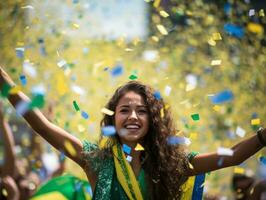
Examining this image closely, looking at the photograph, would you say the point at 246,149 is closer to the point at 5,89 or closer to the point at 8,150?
the point at 5,89

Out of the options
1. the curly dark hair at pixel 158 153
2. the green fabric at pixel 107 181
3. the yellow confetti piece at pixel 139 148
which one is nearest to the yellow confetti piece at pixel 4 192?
the curly dark hair at pixel 158 153

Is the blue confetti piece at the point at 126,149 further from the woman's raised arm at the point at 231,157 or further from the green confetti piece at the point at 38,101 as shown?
the green confetti piece at the point at 38,101

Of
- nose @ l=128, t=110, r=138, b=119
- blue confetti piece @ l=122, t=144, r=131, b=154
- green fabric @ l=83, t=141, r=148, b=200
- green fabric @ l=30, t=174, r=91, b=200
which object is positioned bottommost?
green fabric @ l=30, t=174, r=91, b=200

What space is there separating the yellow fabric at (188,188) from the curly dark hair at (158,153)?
0.05m

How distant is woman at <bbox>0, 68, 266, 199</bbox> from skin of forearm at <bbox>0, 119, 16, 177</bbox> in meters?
1.05

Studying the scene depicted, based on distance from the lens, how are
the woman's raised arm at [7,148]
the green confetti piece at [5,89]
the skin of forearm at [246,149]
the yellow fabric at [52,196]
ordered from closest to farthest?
the green confetti piece at [5,89] < the skin of forearm at [246,149] < the yellow fabric at [52,196] < the woman's raised arm at [7,148]

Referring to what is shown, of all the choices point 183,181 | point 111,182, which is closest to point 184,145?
point 183,181

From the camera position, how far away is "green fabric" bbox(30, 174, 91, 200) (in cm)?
434

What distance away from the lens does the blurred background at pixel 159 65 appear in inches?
259

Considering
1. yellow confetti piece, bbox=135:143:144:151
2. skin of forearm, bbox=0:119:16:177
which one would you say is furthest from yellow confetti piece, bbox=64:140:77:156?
skin of forearm, bbox=0:119:16:177

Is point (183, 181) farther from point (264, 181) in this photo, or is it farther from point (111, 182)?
point (264, 181)

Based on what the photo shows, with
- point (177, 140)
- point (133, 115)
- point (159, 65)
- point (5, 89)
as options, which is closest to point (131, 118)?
point (133, 115)

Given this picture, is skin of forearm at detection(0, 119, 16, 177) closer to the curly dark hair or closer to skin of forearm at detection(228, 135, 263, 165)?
the curly dark hair

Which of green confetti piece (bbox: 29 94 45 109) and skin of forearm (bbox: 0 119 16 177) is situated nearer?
green confetti piece (bbox: 29 94 45 109)
